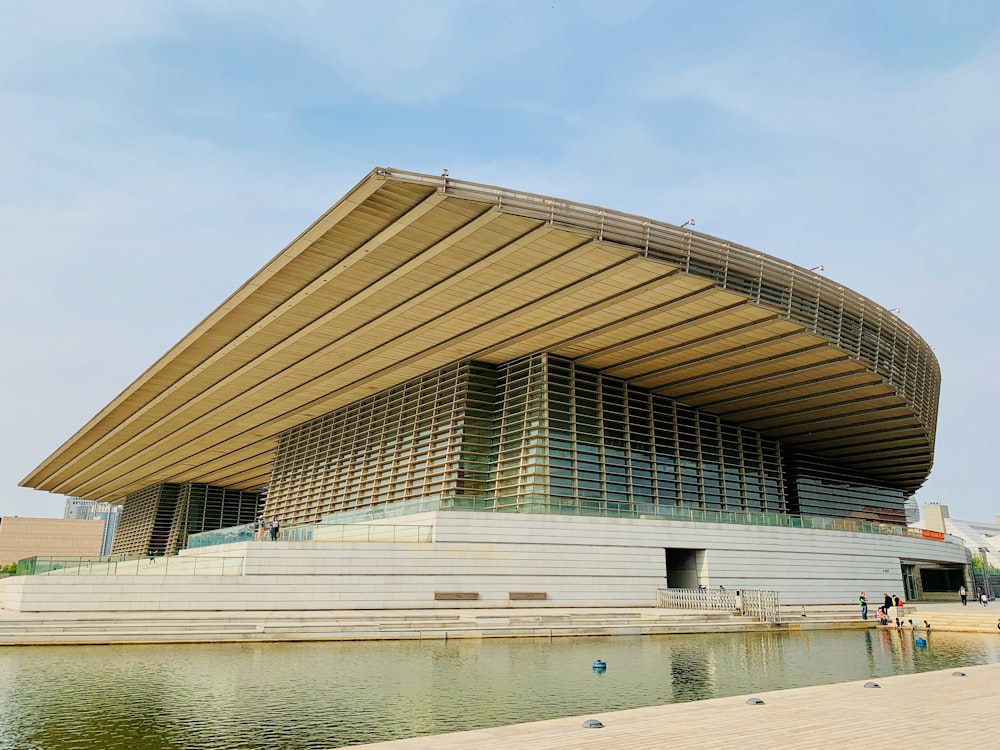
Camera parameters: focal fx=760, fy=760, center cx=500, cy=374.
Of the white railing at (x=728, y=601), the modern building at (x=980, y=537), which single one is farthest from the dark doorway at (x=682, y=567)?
the modern building at (x=980, y=537)

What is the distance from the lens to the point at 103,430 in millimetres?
52656

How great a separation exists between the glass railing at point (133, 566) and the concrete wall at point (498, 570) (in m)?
0.15

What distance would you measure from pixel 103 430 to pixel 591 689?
166 feet

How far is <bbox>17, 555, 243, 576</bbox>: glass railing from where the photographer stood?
21883 mm

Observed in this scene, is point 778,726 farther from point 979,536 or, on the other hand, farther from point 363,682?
point 979,536

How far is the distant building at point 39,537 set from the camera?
4033 inches

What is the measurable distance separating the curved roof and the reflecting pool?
11.6 metres

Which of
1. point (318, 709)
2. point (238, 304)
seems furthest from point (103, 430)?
point (318, 709)

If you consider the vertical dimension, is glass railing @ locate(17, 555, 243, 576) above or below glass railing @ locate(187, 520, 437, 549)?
below

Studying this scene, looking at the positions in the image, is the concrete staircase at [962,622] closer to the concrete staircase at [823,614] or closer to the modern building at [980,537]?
the concrete staircase at [823,614]

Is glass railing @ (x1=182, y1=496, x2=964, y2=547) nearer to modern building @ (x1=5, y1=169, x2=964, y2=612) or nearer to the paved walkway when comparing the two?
modern building @ (x1=5, y1=169, x2=964, y2=612)

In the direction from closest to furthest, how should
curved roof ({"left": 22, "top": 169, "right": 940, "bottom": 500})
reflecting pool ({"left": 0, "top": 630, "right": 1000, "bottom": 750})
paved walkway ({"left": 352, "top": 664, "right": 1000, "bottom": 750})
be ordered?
paved walkway ({"left": 352, "top": 664, "right": 1000, "bottom": 750}) → reflecting pool ({"left": 0, "top": 630, "right": 1000, "bottom": 750}) → curved roof ({"left": 22, "top": 169, "right": 940, "bottom": 500})

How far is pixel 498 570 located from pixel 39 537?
100 meters

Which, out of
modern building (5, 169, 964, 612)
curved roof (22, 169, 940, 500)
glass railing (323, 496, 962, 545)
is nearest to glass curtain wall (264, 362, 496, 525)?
modern building (5, 169, 964, 612)
